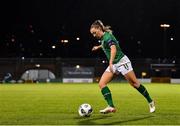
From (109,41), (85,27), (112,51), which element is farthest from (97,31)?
(85,27)

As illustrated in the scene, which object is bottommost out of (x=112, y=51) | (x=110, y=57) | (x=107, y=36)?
(x=110, y=57)

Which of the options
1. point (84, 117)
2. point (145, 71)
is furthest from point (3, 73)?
point (84, 117)

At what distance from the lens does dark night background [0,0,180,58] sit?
2370 inches

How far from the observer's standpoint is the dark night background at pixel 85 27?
197 feet

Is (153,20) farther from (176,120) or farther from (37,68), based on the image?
(176,120)

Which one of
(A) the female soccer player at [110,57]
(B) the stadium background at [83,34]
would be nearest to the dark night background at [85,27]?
(B) the stadium background at [83,34]

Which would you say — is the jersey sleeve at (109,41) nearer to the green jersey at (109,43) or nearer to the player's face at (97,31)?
the green jersey at (109,43)

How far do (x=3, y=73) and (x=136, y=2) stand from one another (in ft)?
61.4

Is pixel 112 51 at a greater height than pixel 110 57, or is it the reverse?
pixel 112 51

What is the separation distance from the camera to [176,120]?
422 inches

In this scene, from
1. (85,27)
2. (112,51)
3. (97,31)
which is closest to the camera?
(112,51)

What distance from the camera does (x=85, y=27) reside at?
229 ft

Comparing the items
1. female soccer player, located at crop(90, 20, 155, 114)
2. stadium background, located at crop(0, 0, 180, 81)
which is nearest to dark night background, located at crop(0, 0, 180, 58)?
stadium background, located at crop(0, 0, 180, 81)

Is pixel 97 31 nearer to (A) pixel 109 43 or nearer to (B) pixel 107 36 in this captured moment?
(B) pixel 107 36
